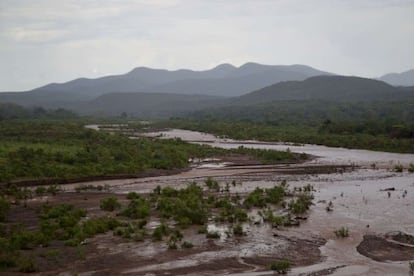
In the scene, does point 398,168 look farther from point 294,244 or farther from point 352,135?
point 352,135

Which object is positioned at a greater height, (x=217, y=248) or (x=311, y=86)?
(x=311, y=86)

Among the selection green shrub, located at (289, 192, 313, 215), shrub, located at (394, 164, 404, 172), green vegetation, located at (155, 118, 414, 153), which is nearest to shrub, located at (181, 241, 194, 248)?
green shrub, located at (289, 192, 313, 215)

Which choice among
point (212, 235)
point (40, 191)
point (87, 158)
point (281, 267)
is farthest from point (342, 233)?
point (87, 158)

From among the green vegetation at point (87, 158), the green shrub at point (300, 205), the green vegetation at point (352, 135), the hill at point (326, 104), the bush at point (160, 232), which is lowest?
the bush at point (160, 232)

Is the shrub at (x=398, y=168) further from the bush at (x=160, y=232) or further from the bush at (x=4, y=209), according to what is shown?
the bush at (x=4, y=209)

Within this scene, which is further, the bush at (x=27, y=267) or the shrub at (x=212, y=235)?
the shrub at (x=212, y=235)

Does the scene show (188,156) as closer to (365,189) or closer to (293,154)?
(293,154)

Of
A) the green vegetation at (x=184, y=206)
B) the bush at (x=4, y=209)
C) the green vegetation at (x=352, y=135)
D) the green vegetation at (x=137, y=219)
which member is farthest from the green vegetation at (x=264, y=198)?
the green vegetation at (x=352, y=135)

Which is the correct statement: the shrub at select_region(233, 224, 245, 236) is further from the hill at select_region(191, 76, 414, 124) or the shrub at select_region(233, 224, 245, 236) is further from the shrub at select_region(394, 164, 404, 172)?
the hill at select_region(191, 76, 414, 124)

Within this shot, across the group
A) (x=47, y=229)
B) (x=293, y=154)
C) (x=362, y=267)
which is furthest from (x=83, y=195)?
(x=293, y=154)
